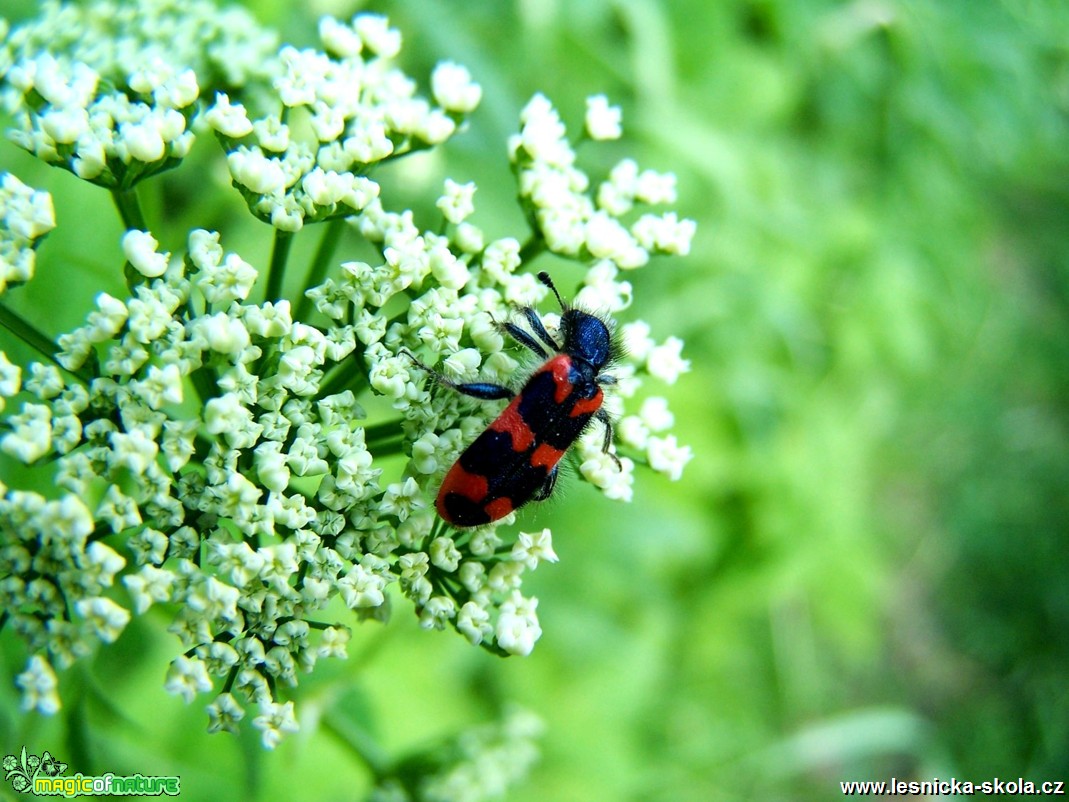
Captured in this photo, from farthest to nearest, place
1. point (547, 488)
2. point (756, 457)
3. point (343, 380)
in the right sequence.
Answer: point (756, 457) < point (547, 488) < point (343, 380)

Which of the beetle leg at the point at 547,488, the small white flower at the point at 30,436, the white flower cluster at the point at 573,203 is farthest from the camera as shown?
the white flower cluster at the point at 573,203

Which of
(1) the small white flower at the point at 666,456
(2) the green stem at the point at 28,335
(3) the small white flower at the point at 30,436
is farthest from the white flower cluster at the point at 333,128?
(1) the small white flower at the point at 666,456

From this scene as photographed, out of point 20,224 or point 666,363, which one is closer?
point 20,224

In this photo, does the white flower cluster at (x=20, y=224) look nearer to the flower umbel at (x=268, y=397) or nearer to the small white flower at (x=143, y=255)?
the flower umbel at (x=268, y=397)

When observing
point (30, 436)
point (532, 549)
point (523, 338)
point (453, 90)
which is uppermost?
point (453, 90)

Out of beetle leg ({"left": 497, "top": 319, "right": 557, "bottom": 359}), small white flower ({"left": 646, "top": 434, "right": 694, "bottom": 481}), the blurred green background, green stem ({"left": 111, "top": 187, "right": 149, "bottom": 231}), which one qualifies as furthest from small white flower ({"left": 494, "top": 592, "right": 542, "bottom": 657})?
green stem ({"left": 111, "top": 187, "right": 149, "bottom": 231})

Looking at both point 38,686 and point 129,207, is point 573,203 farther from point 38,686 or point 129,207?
point 38,686

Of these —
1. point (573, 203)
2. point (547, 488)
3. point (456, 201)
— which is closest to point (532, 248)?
point (573, 203)
